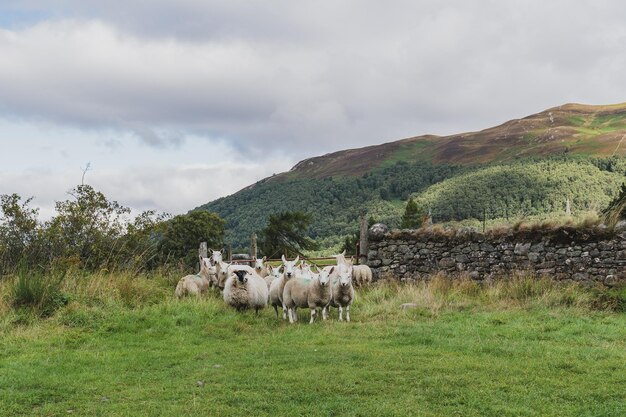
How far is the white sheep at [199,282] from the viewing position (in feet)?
56.3

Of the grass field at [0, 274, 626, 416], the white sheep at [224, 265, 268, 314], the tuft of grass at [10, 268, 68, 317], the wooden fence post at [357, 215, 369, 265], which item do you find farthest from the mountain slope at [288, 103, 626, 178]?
the tuft of grass at [10, 268, 68, 317]

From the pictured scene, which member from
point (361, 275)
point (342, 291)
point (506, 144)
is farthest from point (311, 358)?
point (506, 144)

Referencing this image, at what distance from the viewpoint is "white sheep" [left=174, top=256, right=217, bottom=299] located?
17.2m

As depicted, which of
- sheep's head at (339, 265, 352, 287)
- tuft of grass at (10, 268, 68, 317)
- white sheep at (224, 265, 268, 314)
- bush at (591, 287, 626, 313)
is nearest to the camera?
tuft of grass at (10, 268, 68, 317)

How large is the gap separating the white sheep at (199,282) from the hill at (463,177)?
15.4 metres

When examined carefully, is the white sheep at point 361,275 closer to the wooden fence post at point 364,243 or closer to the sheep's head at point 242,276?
the wooden fence post at point 364,243

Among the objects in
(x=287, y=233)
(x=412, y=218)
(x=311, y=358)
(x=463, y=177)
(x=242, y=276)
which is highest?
(x=463, y=177)

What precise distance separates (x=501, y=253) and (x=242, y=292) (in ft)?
27.5

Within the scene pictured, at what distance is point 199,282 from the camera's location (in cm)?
1798

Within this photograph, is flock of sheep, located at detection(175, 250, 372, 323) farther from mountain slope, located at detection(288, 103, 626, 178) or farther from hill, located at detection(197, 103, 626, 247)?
mountain slope, located at detection(288, 103, 626, 178)

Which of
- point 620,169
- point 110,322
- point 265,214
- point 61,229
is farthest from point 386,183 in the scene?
point 110,322

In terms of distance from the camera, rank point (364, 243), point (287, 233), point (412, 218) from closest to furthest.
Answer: point (364, 243), point (287, 233), point (412, 218)

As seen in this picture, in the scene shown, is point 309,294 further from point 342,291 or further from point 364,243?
point 364,243

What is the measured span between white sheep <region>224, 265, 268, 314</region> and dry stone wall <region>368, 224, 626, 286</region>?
6.62 metres
